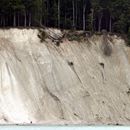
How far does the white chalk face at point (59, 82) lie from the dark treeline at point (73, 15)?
441 centimetres

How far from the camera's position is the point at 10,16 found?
67312 mm

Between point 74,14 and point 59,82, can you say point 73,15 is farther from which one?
point 59,82

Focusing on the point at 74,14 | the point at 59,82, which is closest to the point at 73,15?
the point at 74,14

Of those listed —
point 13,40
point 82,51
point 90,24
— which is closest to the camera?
point 13,40

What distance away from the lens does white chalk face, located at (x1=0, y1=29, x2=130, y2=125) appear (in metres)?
57.3

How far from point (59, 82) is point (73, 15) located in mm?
13735

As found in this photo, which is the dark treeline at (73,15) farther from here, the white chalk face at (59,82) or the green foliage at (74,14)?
the white chalk face at (59,82)

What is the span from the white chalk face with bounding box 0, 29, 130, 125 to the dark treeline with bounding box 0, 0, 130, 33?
441 centimetres

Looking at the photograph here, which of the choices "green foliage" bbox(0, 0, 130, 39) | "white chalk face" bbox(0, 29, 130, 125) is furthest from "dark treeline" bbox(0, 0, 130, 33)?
"white chalk face" bbox(0, 29, 130, 125)

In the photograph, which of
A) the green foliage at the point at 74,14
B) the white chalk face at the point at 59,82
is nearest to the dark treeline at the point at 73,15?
the green foliage at the point at 74,14

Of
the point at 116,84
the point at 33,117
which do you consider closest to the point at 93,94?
the point at 116,84

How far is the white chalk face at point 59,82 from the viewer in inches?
2255

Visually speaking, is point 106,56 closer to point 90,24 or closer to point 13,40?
point 90,24

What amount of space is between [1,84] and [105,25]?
848 inches
